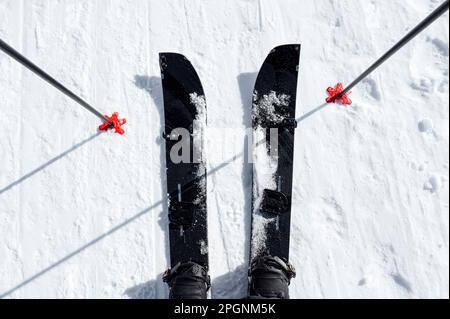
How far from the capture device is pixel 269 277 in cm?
313

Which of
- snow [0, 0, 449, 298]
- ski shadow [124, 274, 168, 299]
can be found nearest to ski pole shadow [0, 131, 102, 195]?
snow [0, 0, 449, 298]

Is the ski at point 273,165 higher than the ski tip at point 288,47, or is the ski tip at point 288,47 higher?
the ski tip at point 288,47

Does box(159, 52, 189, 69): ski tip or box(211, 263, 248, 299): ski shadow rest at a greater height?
box(159, 52, 189, 69): ski tip

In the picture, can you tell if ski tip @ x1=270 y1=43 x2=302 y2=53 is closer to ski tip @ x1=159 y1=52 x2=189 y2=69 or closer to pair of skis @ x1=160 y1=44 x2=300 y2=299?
pair of skis @ x1=160 y1=44 x2=300 y2=299

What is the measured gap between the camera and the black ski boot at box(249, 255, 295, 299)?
3.08m

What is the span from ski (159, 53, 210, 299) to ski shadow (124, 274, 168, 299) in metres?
0.21

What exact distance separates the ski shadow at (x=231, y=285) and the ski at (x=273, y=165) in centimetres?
16

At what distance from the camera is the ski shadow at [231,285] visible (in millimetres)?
3346

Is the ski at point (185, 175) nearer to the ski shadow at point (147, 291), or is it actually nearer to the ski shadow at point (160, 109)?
the ski shadow at point (160, 109)

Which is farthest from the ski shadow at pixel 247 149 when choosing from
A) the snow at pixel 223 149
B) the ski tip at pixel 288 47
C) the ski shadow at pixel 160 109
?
the ski shadow at pixel 160 109

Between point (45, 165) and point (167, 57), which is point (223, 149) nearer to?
point (167, 57)

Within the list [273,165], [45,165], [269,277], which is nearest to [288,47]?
[273,165]
